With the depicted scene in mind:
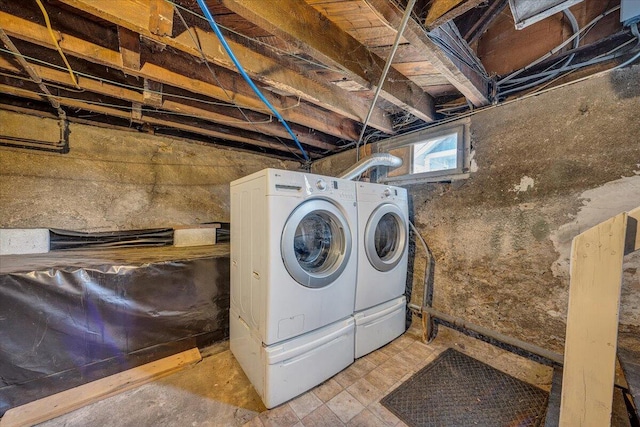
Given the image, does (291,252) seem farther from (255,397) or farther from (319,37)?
(319,37)

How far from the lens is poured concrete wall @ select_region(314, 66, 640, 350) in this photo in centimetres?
132

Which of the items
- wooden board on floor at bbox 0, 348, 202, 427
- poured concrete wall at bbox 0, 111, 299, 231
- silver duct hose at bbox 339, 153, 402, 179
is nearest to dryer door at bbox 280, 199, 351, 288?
silver duct hose at bbox 339, 153, 402, 179

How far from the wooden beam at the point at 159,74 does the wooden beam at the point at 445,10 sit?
1.17 metres

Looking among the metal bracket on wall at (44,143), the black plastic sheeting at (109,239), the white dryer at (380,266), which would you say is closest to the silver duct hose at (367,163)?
the white dryer at (380,266)

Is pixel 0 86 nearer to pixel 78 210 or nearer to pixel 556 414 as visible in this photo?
pixel 78 210

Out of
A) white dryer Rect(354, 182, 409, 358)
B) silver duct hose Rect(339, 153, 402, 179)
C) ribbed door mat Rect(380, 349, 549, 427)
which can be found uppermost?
silver duct hose Rect(339, 153, 402, 179)

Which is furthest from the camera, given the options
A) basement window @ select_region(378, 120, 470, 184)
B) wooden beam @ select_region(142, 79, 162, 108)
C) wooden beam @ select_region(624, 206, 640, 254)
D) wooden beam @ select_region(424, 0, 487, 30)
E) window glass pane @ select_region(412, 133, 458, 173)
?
window glass pane @ select_region(412, 133, 458, 173)

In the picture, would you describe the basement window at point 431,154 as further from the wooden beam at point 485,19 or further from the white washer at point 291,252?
the white washer at point 291,252

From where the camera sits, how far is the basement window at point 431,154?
6.43 ft

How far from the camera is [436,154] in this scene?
2248mm

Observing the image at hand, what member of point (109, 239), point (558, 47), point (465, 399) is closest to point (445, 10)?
point (558, 47)

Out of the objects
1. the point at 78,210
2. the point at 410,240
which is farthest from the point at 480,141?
the point at 78,210

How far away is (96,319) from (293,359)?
52.6 inches

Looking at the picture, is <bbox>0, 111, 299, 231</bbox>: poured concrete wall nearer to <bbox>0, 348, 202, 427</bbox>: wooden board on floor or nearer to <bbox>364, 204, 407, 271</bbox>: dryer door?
<bbox>0, 348, 202, 427</bbox>: wooden board on floor
